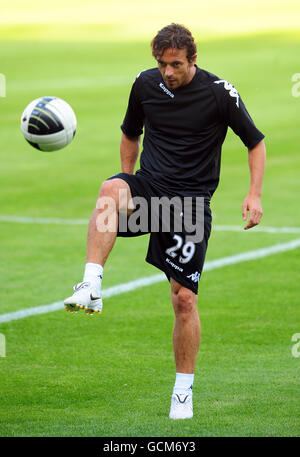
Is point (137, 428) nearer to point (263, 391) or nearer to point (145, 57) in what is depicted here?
point (263, 391)

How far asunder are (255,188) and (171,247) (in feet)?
2.31

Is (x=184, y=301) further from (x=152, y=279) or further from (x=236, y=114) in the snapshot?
(x=152, y=279)

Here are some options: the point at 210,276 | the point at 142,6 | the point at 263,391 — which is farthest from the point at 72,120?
the point at 142,6

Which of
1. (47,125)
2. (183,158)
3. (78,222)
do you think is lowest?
(183,158)

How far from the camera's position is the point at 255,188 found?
6.24 meters

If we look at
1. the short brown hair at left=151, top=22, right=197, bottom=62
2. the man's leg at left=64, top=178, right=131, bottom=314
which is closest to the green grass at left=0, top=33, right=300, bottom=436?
the man's leg at left=64, top=178, right=131, bottom=314

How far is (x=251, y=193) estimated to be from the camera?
6238mm

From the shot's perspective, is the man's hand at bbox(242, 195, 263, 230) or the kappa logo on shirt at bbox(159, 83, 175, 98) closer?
the man's hand at bbox(242, 195, 263, 230)

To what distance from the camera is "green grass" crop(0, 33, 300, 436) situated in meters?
6.07

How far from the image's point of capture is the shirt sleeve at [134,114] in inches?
262

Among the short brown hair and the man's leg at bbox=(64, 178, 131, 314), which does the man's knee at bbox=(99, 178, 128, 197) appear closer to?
the man's leg at bbox=(64, 178, 131, 314)

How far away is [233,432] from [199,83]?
2402 mm

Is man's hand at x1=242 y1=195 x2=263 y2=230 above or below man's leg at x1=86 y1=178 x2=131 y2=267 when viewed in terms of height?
above

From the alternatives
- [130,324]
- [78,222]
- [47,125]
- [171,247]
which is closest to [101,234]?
[171,247]
